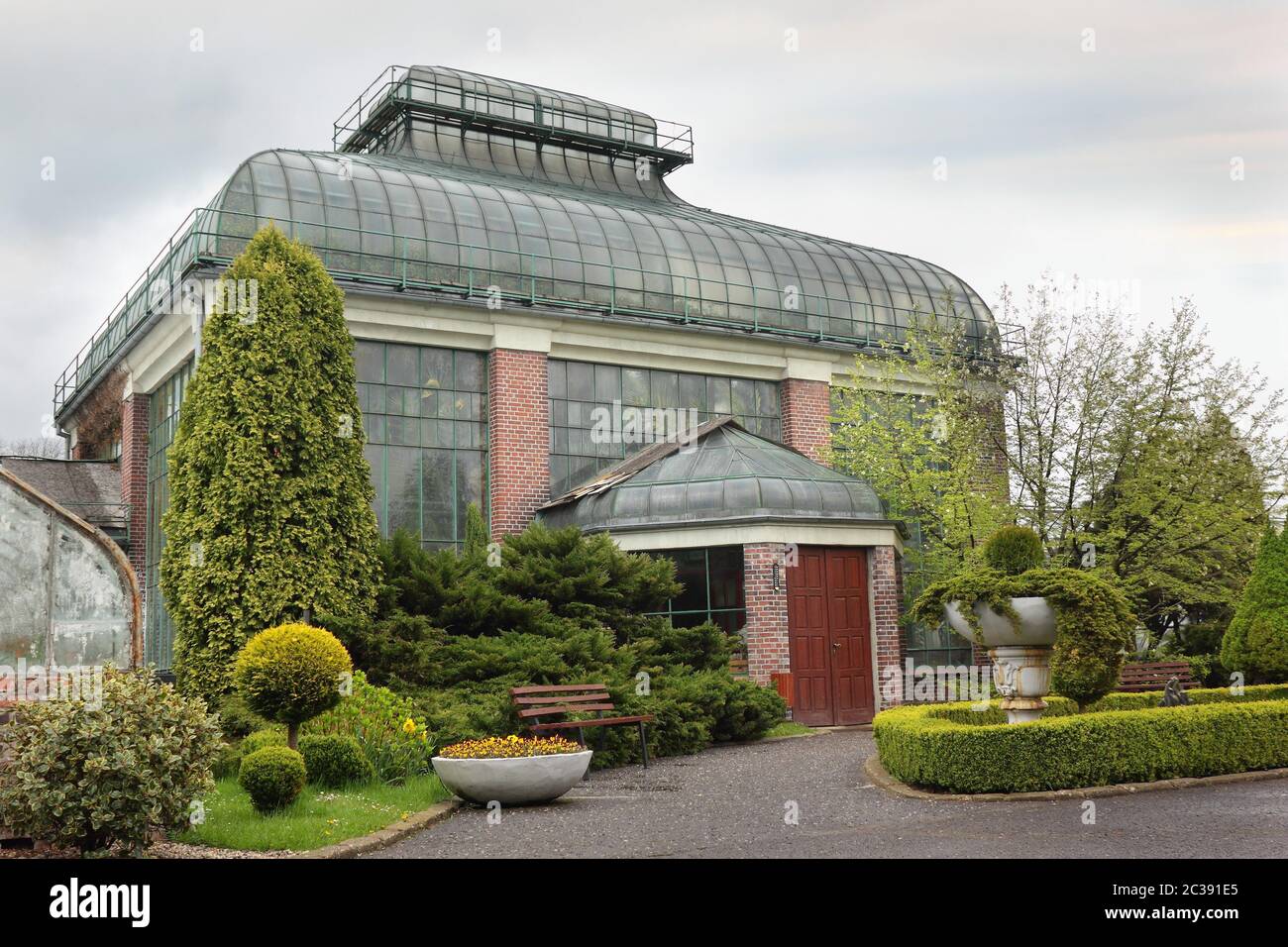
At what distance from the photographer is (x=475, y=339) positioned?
21.0 meters

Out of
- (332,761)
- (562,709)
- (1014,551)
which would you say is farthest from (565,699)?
(1014,551)

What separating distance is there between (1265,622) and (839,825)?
789 cm

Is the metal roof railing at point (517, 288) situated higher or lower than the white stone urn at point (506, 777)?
higher

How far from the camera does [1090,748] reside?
35.7ft

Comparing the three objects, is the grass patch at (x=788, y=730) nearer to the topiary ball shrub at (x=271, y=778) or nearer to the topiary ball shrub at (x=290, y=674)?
the topiary ball shrub at (x=290, y=674)

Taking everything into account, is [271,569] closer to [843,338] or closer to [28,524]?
[28,524]

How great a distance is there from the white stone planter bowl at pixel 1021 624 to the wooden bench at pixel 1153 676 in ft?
20.3

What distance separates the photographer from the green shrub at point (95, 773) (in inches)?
318

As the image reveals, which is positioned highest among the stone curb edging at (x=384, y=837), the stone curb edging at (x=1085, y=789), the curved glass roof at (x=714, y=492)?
the curved glass roof at (x=714, y=492)

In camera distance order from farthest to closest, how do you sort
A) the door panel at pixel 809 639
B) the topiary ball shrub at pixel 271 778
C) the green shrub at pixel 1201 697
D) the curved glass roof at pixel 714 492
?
the curved glass roof at pixel 714 492 → the door panel at pixel 809 639 → the green shrub at pixel 1201 697 → the topiary ball shrub at pixel 271 778

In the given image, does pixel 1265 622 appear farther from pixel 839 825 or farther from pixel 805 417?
pixel 805 417

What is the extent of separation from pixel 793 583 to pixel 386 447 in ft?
23.6

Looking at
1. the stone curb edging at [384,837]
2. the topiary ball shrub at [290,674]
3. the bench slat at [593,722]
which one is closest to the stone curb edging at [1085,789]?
the bench slat at [593,722]

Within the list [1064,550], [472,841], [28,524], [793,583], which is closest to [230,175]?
[28,524]
